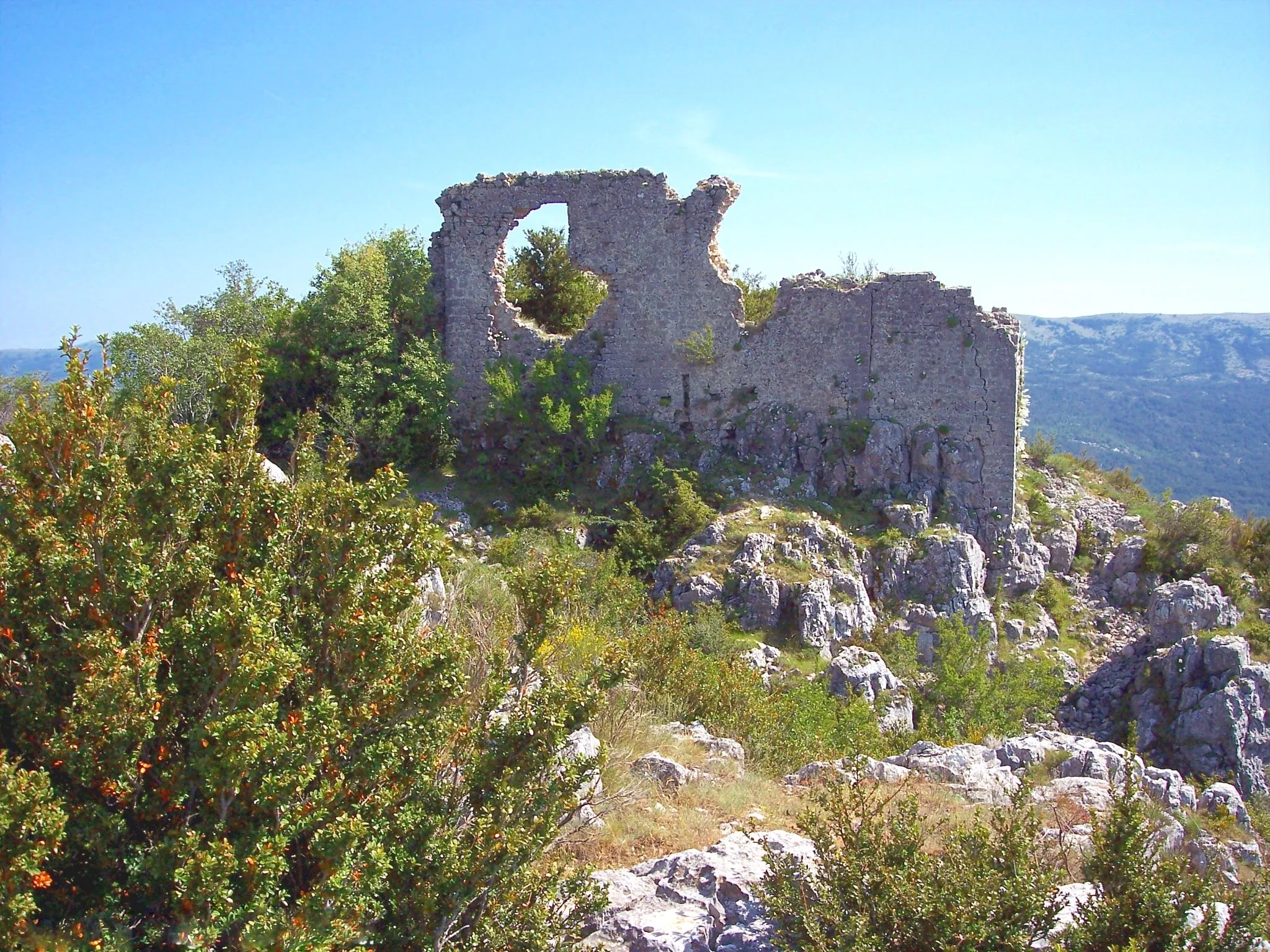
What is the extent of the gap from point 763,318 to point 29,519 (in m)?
12.6

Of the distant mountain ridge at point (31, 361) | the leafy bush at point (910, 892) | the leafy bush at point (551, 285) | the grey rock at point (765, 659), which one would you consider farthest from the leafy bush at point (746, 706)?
the distant mountain ridge at point (31, 361)

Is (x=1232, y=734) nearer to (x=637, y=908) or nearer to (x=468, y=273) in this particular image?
(x=637, y=908)

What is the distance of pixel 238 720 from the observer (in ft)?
11.6

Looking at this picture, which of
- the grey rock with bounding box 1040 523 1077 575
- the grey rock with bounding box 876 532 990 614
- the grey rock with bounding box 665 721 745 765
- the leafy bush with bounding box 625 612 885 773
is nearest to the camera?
the grey rock with bounding box 665 721 745 765

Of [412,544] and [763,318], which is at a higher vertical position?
[763,318]

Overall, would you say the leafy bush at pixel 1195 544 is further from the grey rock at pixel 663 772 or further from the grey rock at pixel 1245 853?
the grey rock at pixel 663 772

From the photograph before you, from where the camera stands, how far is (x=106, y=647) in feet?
12.0

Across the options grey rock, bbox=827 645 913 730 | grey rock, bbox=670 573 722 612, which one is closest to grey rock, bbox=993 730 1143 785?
grey rock, bbox=827 645 913 730

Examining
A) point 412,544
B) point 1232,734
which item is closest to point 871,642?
point 1232,734

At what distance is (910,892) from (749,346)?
11747 mm

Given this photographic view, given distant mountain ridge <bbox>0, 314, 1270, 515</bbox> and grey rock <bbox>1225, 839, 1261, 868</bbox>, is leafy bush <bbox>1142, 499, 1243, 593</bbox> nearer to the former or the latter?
grey rock <bbox>1225, 839, 1261, 868</bbox>

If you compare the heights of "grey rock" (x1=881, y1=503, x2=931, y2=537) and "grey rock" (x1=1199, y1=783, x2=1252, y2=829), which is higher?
"grey rock" (x1=881, y1=503, x2=931, y2=537)

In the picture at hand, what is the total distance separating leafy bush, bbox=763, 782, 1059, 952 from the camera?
13.8 ft

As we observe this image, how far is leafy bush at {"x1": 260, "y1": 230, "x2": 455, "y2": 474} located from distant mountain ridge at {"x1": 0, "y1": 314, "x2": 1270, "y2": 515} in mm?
30983
